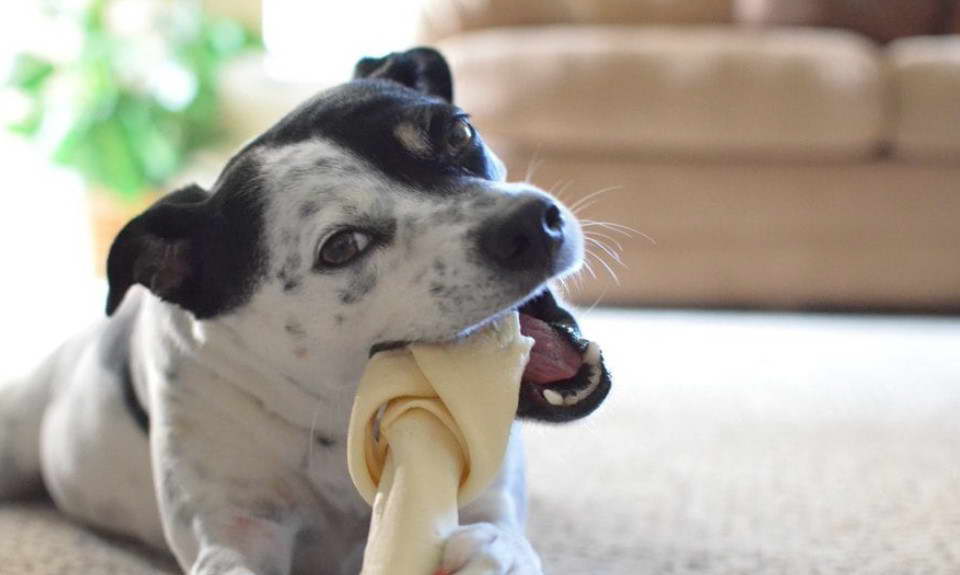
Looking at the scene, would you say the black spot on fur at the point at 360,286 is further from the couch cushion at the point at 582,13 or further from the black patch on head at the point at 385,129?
the couch cushion at the point at 582,13

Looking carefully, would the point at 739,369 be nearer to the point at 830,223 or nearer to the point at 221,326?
the point at 830,223

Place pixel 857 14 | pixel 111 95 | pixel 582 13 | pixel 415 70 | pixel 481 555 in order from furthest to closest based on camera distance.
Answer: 1. pixel 111 95
2. pixel 582 13
3. pixel 857 14
4. pixel 415 70
5. pixel 481 555

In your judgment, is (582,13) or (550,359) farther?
(582,13)

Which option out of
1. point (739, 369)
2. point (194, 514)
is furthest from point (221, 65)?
point (194, 514)

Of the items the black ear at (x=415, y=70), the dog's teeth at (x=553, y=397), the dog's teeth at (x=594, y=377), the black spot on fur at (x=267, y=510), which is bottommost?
the black spot on fur at (x=267, y=510)

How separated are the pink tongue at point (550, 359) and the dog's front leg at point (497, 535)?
0.16m

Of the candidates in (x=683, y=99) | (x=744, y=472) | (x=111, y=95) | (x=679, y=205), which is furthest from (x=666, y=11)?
(x=744, y=472)

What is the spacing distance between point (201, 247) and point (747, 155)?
7.89 feet

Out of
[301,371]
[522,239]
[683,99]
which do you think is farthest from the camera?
[683,99]

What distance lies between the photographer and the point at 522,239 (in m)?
1.11

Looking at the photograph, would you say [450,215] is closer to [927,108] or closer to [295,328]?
[295,328]

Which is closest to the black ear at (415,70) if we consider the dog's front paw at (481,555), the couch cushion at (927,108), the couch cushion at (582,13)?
the dog's front paw at (481,555)

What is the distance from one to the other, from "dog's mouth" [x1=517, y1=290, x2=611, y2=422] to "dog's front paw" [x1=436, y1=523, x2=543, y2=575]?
13 cm

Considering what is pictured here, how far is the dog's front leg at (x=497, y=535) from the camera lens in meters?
1.00
